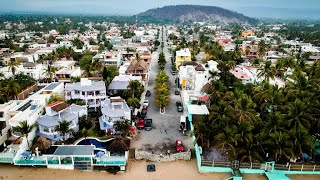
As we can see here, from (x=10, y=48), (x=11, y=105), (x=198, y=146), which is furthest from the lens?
(x=10, y=48)

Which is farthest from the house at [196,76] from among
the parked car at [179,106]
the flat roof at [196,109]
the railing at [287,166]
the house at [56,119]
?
the railing at [287,166]

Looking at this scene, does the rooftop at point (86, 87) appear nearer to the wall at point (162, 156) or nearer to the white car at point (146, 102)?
the white car at point (146, 102)

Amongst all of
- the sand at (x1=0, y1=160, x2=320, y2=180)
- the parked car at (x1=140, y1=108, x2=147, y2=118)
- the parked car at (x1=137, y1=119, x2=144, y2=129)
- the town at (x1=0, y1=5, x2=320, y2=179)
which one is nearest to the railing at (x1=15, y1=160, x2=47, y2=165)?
the town at (x1=0, y1=5, x2=320, y2=179)

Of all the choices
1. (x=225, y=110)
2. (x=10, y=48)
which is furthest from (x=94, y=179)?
(x=10, y=48)

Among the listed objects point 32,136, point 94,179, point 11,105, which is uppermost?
point 11,105

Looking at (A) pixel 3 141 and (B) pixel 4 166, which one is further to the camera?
(A) pixel 3 141

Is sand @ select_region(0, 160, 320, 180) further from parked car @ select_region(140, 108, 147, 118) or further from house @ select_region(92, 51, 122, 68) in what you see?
house @ select_region(92, 51, 122, 68)

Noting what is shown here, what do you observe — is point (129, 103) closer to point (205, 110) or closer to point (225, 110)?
point (205, 110)
